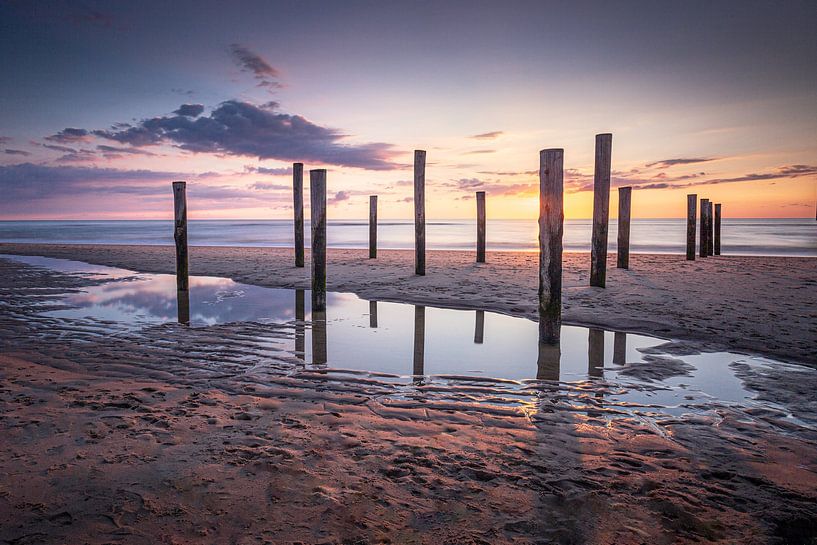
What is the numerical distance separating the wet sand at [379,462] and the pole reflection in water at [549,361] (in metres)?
0.36

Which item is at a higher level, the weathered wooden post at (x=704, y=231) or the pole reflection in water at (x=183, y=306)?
the weathered wooden post at (x=704, y=231)

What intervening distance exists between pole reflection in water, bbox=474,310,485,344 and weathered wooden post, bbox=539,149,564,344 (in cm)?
92

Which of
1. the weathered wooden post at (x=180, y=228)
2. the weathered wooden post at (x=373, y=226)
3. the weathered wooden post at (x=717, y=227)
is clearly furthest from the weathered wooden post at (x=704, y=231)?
the weathered wooden post at (x=180, y=228)

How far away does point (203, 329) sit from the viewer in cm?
736

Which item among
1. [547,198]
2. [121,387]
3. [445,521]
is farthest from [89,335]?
[547,198]

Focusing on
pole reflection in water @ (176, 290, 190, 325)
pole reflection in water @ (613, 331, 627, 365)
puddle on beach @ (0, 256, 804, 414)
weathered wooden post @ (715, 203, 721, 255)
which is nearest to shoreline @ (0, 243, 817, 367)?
pole reflection in water @ (613, 331, 627, 365)

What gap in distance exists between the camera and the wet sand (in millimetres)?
2453

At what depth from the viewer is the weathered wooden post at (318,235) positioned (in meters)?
8.99

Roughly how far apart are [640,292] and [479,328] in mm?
4461

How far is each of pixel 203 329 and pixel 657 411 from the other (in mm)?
6433

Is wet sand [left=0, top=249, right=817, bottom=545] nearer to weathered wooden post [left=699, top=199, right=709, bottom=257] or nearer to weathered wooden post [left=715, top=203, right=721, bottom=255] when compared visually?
weathered wooden post [left=699, top=199, right=709, bottom=257]

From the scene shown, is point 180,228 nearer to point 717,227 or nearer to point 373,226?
point 373,226

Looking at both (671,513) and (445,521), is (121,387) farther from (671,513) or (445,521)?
(671,513)

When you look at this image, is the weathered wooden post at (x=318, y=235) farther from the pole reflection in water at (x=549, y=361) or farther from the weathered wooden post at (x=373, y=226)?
the weathered wooden post at (x=373, y=226)
